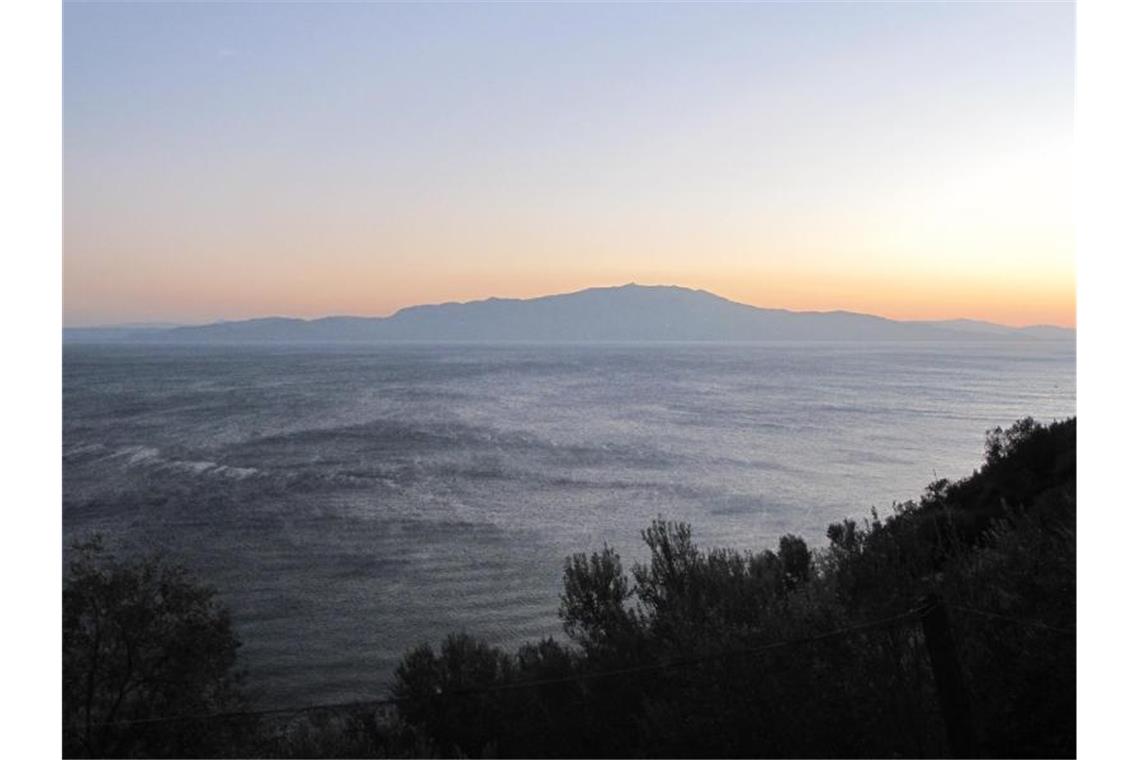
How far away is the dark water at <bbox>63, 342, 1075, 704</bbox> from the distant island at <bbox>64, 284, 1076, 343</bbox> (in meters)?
53.3

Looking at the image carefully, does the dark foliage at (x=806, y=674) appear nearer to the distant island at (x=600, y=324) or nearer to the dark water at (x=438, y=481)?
the dark water at (x=438, y=481)

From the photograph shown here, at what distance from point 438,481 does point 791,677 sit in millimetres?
26272

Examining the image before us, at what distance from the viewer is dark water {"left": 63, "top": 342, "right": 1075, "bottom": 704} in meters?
19.2

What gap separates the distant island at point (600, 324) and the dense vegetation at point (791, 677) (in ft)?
311

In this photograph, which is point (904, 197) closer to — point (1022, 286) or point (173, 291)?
point (1022, 286)

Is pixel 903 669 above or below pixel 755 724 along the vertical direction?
above

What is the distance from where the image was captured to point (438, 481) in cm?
3089

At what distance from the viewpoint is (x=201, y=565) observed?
72.3 ft

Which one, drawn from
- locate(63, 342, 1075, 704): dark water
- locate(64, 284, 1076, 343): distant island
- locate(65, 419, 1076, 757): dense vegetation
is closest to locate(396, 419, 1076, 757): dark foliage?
locate(65, 419, 1076, 757): dense vegetation

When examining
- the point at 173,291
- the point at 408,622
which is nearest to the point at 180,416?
the point at 173,291

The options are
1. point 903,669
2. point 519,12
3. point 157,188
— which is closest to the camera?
point 903,669

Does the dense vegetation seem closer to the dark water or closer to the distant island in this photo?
the dark water
